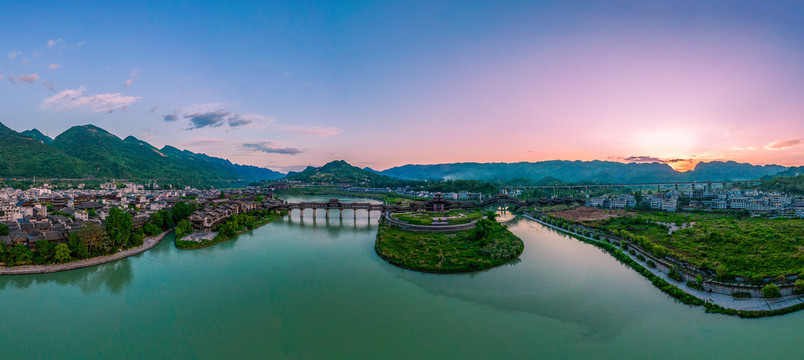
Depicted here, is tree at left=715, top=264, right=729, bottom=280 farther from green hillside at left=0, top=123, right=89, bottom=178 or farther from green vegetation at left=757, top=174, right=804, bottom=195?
green hillside at left=0, top=123, right=89, bottom=178

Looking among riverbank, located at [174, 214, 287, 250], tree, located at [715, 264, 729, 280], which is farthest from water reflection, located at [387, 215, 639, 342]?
riverbank, located at [174, 214, 287, 250]

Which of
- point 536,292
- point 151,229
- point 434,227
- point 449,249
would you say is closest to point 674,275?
point 536,292

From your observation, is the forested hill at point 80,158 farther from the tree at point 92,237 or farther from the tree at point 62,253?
the tree at point 62,253

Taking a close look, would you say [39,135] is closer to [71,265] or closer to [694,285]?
[71,265]

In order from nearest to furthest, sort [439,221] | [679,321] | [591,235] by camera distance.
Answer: [679,321]
[591,235]
[439,221]

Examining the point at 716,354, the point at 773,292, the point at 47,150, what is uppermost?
the point at 47,150

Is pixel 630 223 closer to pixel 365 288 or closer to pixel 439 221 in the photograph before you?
pixel 439 221

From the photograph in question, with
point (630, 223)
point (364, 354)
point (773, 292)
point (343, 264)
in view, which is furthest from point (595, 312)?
point (630, 223)

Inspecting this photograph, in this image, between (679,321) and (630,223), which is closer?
(679,321)
